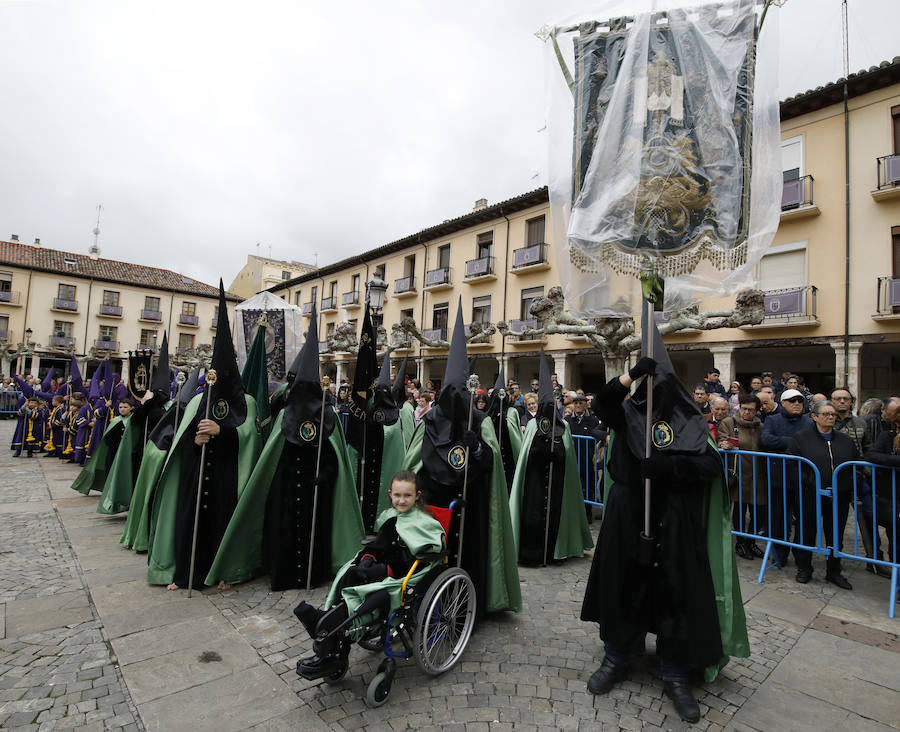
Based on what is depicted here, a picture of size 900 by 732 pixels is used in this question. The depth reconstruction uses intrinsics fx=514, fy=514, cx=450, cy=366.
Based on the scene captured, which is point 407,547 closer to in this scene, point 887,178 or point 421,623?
point 421,623

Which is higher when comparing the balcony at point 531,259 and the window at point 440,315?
the balcony at point 531,259

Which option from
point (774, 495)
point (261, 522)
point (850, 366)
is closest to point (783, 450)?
point (774, 495)

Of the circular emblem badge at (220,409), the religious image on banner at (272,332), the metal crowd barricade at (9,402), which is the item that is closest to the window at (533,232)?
the religious image on banner at (272,332)

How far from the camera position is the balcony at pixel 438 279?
25.0m

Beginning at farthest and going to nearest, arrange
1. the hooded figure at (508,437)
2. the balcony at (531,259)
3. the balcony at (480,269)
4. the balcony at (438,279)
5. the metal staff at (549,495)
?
the balcony at (438,279)
the balcony at (480,269)
the balcony at (531,259)
the hooded figure at (508,437)
the metal staff at (549,495)

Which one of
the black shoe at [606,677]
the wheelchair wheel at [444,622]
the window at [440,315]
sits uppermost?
the window at [440,315]

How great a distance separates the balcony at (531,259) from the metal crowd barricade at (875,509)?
55.3 feet

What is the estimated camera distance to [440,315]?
85.4 feet

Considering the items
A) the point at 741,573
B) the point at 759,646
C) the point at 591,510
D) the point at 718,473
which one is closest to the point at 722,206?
the point at 718,473

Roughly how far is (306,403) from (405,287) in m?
24.0

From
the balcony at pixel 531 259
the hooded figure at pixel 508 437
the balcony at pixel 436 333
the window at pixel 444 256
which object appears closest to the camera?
the hooded figure at pixel 508 437

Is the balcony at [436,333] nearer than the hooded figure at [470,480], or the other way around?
the hooded figure at [470,480]

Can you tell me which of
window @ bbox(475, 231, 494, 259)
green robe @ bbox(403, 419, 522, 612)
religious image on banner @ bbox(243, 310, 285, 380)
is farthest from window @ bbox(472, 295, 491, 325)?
green robe @ bbox(403, 419, 522, 612)

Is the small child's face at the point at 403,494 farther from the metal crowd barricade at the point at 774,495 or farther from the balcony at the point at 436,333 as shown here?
the balcony at the point at 436,333
